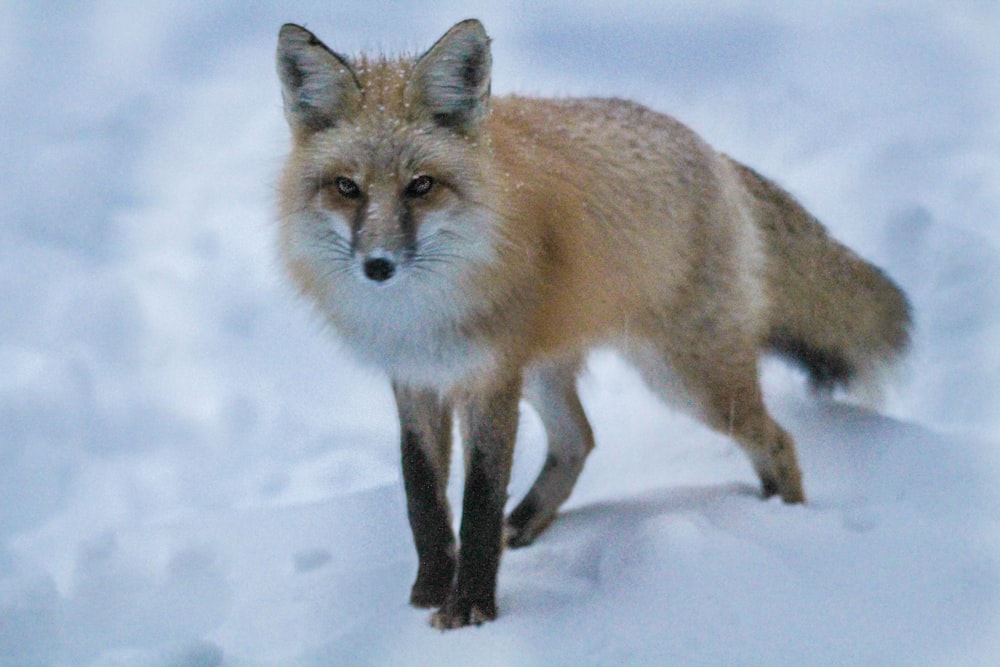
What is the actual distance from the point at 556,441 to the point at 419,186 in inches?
61.5

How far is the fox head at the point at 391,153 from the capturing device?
2.50 meters

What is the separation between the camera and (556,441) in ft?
12.6

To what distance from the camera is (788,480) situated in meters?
3.57

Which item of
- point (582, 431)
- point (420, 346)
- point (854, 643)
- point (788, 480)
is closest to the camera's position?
point (854, 643)

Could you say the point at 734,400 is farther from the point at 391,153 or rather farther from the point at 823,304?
the point at 391,153

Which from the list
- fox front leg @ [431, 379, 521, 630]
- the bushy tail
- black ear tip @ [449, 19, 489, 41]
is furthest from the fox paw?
the bushy tail

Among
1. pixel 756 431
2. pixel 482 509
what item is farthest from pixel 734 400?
pixel 482 509

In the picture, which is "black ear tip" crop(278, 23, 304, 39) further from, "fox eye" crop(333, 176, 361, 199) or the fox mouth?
the fox mouth

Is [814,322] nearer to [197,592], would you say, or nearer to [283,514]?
[283,514]

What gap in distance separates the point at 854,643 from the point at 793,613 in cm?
19

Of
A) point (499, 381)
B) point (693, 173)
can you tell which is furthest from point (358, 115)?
point (693, 173)

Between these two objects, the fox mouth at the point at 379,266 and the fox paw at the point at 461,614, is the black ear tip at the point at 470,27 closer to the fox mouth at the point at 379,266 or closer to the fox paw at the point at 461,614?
the fox mouth at the point at 379,266

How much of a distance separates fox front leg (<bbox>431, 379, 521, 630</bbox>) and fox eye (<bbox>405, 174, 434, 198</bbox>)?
0.60 meters

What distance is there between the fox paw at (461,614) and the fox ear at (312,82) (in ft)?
4.35
